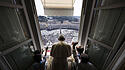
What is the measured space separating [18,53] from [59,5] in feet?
3.78

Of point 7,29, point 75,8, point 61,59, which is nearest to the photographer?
point 7,29

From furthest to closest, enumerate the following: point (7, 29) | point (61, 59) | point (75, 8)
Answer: point (75, 8) → point (61, 59) → point (7, 29)

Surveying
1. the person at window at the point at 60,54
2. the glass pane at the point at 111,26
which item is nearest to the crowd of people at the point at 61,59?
the person at window at the point at 60,54

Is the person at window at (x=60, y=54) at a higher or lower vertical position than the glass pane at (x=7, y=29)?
lower

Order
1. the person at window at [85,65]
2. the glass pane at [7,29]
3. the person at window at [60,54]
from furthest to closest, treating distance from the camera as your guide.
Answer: the person at window at [85,65] → the person at window at [60,54] → the glass pane at [7,29]

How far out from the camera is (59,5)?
1.46 meters

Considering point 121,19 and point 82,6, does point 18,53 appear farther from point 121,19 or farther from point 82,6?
point 82,6

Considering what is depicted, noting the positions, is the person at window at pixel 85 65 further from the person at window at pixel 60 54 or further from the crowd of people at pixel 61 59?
the person at window at pixel 60 54

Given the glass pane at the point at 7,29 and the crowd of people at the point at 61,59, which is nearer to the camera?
the glass pane at the point at 7,29

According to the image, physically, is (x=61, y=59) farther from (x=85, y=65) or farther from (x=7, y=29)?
(x=7, y=29)

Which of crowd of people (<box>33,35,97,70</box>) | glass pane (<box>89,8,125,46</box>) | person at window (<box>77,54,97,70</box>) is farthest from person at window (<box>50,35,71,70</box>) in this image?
glass pane (<box>89,8,125,46</box>)

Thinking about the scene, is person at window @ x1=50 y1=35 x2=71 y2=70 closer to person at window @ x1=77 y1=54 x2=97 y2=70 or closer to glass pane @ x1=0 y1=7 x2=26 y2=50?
person at window @ x1=77 y1=54 x2=97 y2=70

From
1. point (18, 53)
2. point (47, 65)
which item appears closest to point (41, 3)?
point (18, 53)

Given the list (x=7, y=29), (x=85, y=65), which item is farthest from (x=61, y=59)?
(x=7, y=29)
